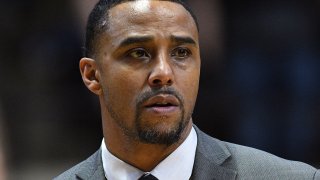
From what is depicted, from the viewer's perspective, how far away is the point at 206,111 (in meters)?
4.80

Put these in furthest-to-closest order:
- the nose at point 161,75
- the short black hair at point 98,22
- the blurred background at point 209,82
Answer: the blurred background at point 209,82 → the short black hair at point 98,22 → the nose at point 161,75

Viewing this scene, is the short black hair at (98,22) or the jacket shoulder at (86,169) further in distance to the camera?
the jacket shoulder at (86,169)

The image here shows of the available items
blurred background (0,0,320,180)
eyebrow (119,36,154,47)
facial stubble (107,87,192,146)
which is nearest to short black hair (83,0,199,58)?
eyebrow (119,36,154,47)

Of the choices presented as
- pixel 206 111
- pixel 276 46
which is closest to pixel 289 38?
pixel 276 46

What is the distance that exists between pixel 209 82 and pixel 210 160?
2.08m

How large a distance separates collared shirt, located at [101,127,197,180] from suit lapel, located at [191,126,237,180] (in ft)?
0.09

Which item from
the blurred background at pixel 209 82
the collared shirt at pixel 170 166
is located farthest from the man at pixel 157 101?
the blurred background at pixel 209 82

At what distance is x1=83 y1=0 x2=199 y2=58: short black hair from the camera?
9.30ft

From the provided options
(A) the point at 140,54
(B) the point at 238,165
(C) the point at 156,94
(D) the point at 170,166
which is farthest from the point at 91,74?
(B) the point at 238,165

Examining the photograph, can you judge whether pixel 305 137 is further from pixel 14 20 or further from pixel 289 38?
pixel 14 20

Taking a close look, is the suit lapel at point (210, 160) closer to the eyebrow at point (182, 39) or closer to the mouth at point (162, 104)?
the mouth at point (162, 104)

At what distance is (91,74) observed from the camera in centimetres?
293

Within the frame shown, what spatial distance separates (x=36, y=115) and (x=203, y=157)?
7.97 feet

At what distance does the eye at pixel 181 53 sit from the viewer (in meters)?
2.71
